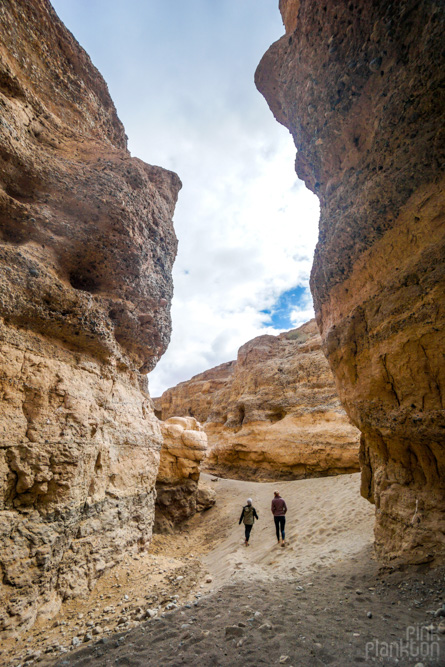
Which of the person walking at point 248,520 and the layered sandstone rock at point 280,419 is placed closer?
the person walking at point 248,520

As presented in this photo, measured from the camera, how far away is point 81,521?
16.4 ft

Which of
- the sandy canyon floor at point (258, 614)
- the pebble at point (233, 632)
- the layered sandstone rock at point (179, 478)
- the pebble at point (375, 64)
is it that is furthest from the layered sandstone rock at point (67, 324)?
the pebble at point (375, 64)

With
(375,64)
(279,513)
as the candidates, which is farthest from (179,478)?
(375,64)

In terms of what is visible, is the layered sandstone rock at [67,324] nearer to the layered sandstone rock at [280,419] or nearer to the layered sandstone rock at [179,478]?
the layered sandstone rock at [179,478]

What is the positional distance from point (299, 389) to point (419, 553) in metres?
14.3

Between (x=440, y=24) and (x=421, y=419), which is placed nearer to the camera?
(x=440, y=24)

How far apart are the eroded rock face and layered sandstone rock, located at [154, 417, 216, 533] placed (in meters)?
7.20

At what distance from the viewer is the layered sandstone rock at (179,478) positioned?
35.2ft

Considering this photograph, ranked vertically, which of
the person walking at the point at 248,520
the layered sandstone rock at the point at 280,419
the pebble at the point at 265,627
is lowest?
the person walking at the point at 248,520

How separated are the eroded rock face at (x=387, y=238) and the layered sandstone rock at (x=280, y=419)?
9.11 meters

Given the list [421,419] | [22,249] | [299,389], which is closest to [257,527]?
[421,419]

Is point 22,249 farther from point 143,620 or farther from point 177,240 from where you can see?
point 143,620

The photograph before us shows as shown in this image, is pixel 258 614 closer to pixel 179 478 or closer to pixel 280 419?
pixel 179 478

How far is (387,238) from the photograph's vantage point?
4402mm
